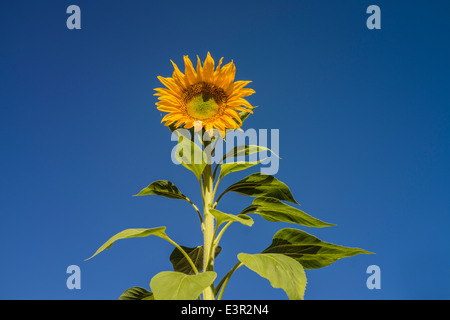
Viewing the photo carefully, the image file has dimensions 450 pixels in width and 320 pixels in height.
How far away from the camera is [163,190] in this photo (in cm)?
159

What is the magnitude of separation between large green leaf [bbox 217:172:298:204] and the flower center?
326 millimetres

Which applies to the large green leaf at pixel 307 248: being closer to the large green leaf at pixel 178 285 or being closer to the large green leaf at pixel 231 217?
the large green leaf at pixel 231 217

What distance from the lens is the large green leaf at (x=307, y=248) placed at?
4.99 ft

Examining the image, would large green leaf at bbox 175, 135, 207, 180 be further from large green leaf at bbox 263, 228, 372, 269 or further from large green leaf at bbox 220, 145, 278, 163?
large green leaf at bbox 263, 228, 372, 269

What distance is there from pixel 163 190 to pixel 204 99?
44cm

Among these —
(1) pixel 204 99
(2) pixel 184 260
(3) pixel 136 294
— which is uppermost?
(1) pixel 204 99

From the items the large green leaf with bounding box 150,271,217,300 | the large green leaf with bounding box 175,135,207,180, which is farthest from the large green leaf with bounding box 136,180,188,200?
the large green leaf with bounding box 150,271,217,300

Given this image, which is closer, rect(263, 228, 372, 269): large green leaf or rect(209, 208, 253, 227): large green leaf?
rect(209, 208, 253, 227): large green leaf

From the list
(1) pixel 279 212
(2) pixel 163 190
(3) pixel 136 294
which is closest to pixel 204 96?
(2) pixel 163 190

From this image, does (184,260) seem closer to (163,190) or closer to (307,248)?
(163,190)

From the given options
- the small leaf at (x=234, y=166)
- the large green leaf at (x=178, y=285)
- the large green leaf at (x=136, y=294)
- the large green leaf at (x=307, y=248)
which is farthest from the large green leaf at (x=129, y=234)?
the large green leaf at (x=307, y=248)

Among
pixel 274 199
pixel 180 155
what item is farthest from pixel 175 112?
pixel 274 199

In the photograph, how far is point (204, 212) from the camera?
1569 millimetres

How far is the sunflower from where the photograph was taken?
1.63 meters
